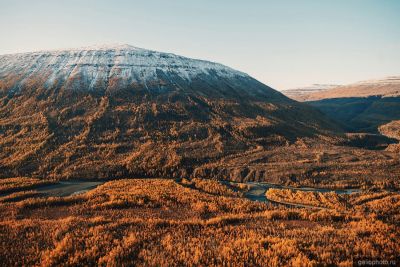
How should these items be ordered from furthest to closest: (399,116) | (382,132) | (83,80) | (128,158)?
(399,116), (382,132), (83,80), (128,158)

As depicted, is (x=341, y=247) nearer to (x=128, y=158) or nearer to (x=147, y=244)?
(x=147, y=244)

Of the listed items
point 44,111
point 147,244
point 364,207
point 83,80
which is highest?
point 83,80

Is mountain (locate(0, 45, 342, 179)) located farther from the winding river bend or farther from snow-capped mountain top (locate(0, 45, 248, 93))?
the winding river bend

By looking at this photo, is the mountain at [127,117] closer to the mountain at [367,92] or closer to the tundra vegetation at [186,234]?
the tundra vegetation at [186,234]

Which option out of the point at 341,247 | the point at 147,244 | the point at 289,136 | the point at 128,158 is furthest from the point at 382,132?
the point at 147,244

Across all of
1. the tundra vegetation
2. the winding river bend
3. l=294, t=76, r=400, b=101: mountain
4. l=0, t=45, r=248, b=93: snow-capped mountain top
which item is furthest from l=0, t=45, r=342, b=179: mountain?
l=294, t=76, r=400, b=101: mountain

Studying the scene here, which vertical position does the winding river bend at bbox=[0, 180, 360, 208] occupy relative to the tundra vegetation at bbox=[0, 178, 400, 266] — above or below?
below
